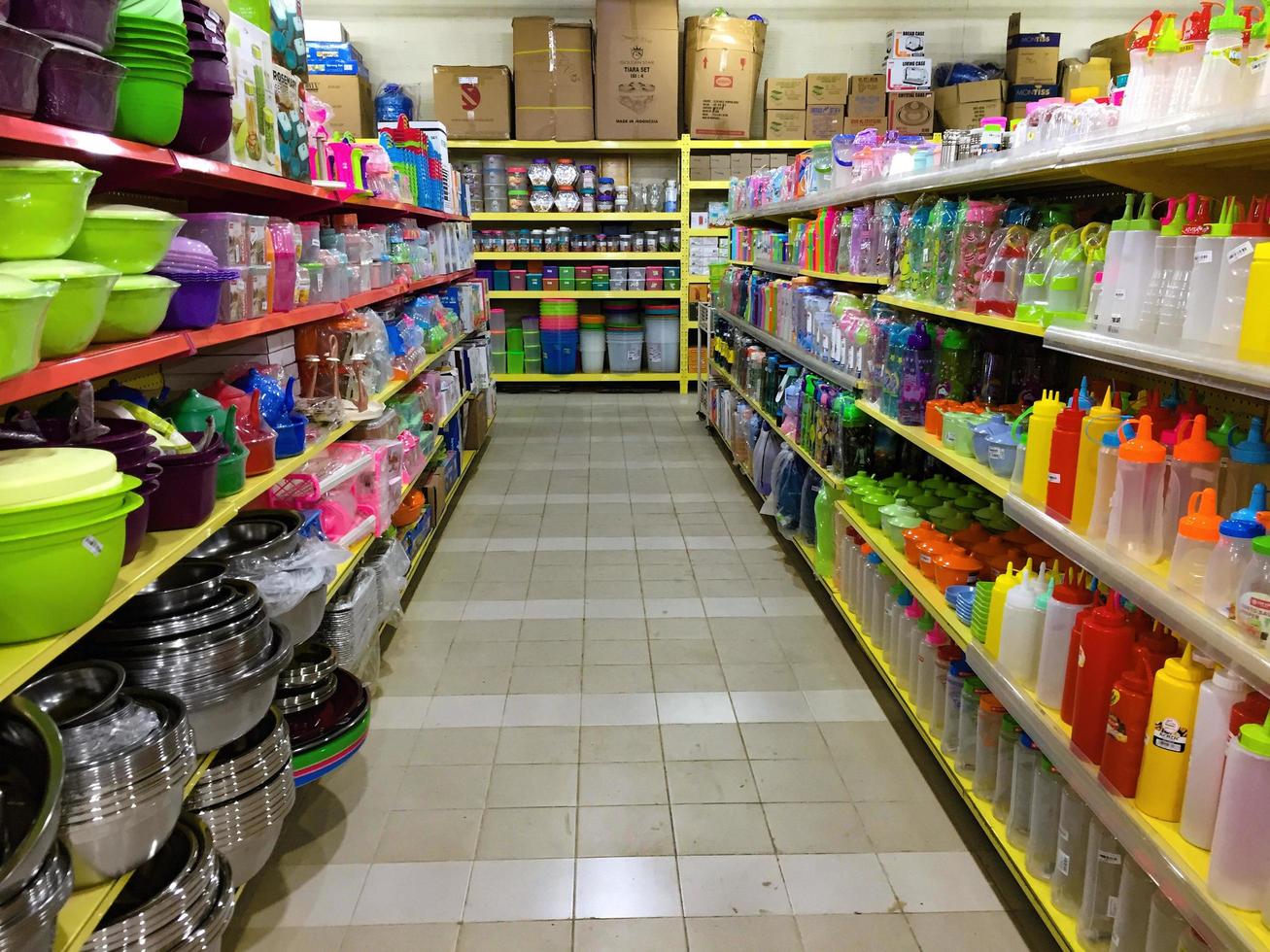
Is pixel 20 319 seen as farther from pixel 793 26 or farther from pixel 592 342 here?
pixel 793 26

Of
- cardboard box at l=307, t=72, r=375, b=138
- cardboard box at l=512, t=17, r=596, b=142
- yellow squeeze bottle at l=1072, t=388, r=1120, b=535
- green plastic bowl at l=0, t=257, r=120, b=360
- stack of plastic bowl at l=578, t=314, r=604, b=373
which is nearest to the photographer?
green plastic bowl at l=0, t=257, r=120, b=360

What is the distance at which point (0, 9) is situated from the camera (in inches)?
50.0

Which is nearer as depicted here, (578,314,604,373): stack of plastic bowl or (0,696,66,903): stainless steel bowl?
(0,696,66,903): stainless steel bowl

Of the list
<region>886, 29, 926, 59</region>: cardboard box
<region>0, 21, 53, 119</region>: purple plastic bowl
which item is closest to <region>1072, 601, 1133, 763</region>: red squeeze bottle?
<region>0, 21, 53, 119</region>: purple plastic bowl

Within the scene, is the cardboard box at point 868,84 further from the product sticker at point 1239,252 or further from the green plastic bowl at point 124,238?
the green plastic bowl at point 124,238

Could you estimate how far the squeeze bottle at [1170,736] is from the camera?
57.3 inches

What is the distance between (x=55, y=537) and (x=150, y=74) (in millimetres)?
930

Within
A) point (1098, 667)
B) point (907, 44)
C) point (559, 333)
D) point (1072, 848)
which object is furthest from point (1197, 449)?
point (907, 44)

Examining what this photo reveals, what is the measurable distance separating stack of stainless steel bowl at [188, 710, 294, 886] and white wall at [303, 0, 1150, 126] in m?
8.20

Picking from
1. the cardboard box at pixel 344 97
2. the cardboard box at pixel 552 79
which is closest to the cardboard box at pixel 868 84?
the cardboard box at pixel 552 79

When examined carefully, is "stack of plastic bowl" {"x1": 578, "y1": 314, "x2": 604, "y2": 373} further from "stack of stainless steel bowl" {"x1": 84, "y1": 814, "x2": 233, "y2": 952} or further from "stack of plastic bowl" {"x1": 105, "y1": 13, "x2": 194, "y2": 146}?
"stack of stainless steel bowl" {"x1": 84, "y1": 814, "x2": 233, "y2": 952}

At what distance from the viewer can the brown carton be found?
8391mm

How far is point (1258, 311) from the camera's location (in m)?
1.36

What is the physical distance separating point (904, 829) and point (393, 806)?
4.47ft
